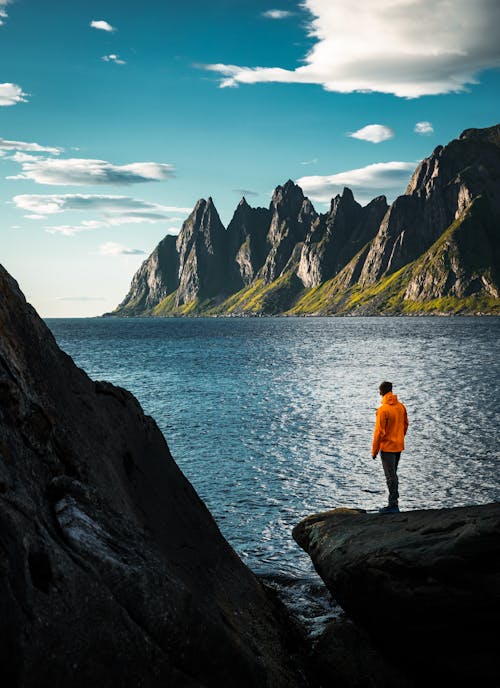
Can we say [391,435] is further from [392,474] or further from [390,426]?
[392,474]

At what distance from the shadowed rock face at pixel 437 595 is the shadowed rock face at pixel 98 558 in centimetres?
214

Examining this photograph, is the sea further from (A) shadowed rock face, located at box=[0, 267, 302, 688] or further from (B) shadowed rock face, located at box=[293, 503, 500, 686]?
(A) shadowed rock face, located at box=[0, 267, 302, 688]

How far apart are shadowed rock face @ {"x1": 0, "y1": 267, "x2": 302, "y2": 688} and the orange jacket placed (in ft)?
20.9

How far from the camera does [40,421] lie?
9.77m

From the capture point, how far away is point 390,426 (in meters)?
18.1

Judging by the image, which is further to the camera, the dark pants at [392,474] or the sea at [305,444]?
the sea at [305,444]

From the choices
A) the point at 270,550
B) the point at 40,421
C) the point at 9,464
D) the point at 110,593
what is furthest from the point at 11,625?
the point at 270,550

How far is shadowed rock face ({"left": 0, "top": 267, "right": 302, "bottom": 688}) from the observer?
22.4ft

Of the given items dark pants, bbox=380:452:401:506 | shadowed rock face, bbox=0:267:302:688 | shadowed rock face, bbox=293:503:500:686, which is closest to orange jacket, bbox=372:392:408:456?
dark pants, bbox=380:452:401:506

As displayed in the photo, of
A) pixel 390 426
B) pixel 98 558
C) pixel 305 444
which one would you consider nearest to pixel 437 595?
pixel 98 558

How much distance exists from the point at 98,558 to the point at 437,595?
21.6ft

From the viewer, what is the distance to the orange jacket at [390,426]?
18.0 metres

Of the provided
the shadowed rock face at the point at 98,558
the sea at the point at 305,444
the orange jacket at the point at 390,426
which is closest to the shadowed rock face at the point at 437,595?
the shadowed rock face at the point at 98,558

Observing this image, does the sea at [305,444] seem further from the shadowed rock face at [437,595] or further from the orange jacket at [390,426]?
the orange jacket at [390,426]
